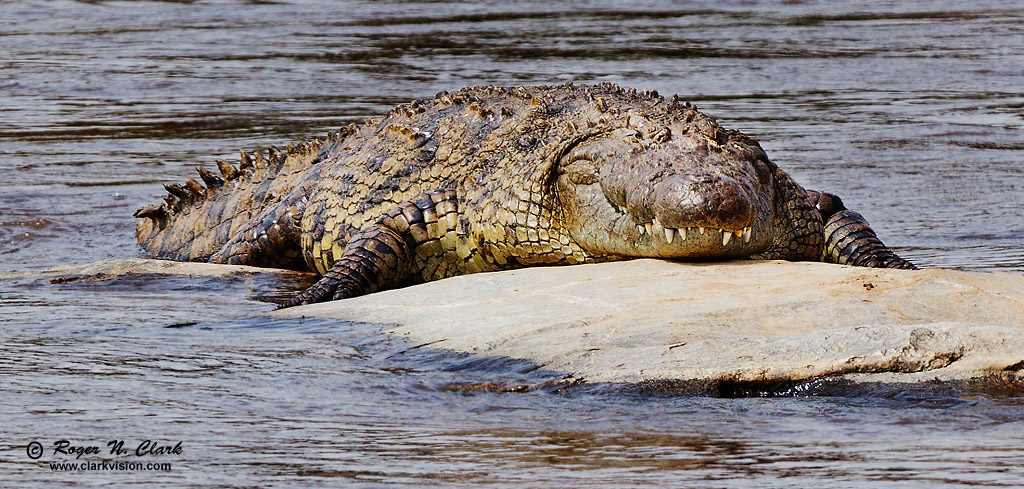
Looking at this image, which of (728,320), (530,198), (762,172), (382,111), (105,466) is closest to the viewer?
(105,466)

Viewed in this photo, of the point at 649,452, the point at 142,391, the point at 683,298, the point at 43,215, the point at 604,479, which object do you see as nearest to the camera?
the point at 604,479

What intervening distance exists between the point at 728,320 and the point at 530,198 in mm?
1871

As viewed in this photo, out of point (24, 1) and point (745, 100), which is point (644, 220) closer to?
point (745, 100)

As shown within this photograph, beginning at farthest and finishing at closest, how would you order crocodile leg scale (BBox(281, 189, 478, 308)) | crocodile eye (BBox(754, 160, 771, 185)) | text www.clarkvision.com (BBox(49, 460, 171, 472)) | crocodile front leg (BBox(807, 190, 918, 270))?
crocodile leg scale (BBox(281, 189, 478, 308)) < crocodile front leg (BBox(807, 190, 918, 270)) < crocodile eye (BBox(754, 160, 771, 185)) < text www.clarkvision.com (BBox(49, 460, 171, 472))

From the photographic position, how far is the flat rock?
423 cm

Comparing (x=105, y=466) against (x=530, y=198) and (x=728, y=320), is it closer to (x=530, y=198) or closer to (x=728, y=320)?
(x=728, y=320)

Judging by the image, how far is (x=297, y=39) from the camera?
1862cm

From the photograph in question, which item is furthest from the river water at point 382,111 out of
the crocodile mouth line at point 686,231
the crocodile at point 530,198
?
the crocodile mouth line at point 686,231

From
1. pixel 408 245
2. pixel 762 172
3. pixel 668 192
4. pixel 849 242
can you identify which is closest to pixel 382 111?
pixel 408 245

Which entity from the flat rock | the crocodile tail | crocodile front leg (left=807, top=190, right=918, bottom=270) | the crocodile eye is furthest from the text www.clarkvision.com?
the crocodile tail

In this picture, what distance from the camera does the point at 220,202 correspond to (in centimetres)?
889

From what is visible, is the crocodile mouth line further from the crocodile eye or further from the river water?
the river water

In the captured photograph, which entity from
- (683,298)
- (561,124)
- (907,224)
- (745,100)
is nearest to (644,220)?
(683,298)

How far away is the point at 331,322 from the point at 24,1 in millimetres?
19344
